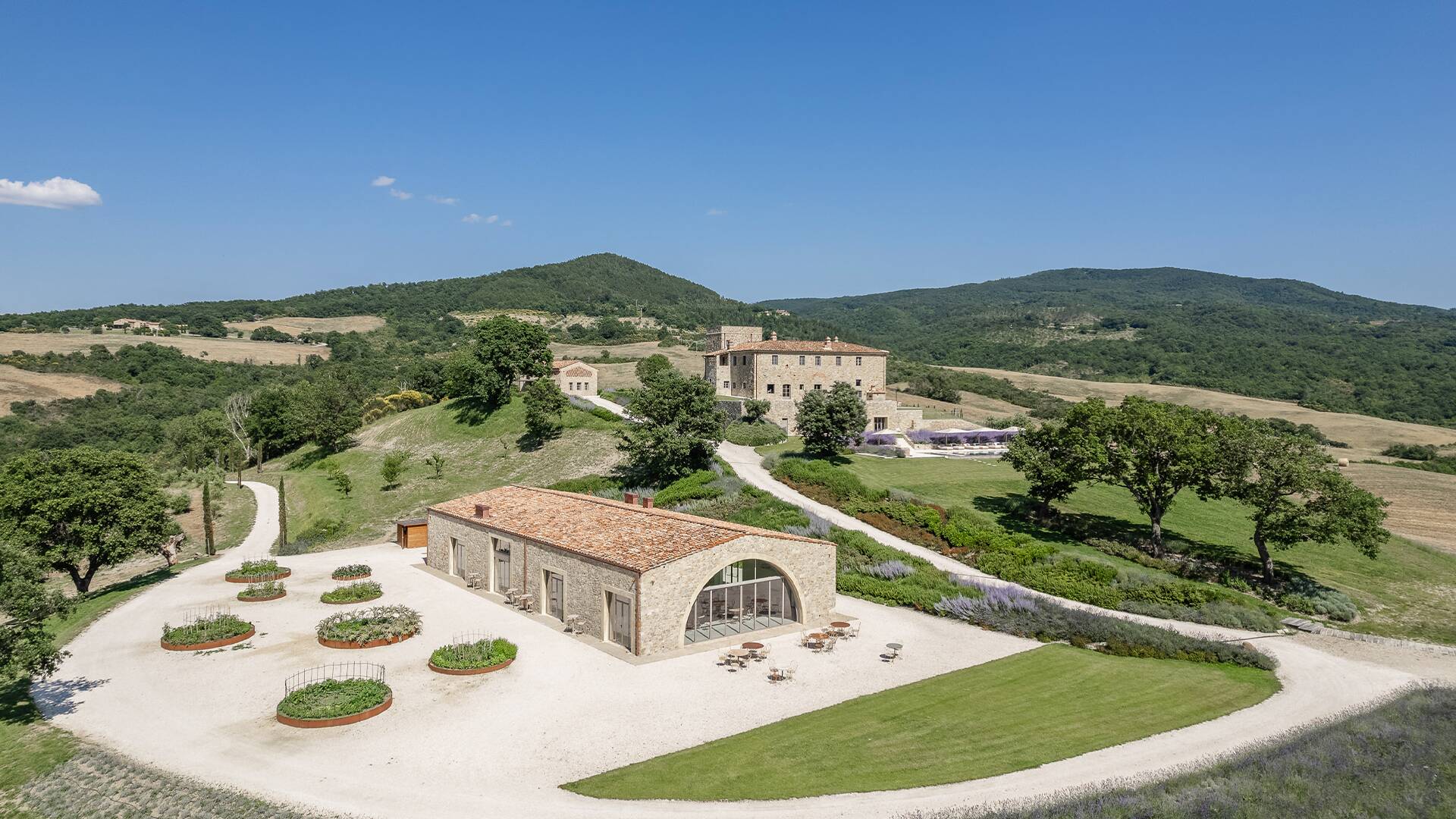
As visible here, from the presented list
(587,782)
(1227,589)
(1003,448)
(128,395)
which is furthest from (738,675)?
(128,395)

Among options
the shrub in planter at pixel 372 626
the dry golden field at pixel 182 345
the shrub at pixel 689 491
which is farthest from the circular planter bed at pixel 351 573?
the dry golden field at pixel 182 345

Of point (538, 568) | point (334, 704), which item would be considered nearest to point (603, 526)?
point (538, 568)

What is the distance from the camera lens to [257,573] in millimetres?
35625

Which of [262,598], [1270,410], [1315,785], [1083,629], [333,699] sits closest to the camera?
[1315,785]

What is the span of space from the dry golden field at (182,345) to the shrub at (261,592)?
10987cm

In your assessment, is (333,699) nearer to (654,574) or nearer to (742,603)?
(654,574)

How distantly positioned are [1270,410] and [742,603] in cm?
10604

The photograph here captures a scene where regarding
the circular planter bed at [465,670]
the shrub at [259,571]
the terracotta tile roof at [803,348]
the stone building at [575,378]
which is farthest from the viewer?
the stone building at [575,378]

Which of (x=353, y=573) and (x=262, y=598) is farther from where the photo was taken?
(x=353, y=573)

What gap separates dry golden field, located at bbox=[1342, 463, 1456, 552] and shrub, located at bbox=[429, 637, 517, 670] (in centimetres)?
4843

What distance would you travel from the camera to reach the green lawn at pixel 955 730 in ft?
53.5

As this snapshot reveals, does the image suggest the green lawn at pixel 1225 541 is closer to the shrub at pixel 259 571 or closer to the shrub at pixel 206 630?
the shrub at pixel 259 571

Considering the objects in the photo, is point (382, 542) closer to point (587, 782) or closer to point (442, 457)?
point (442, 457)

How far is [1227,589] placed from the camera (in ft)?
105
